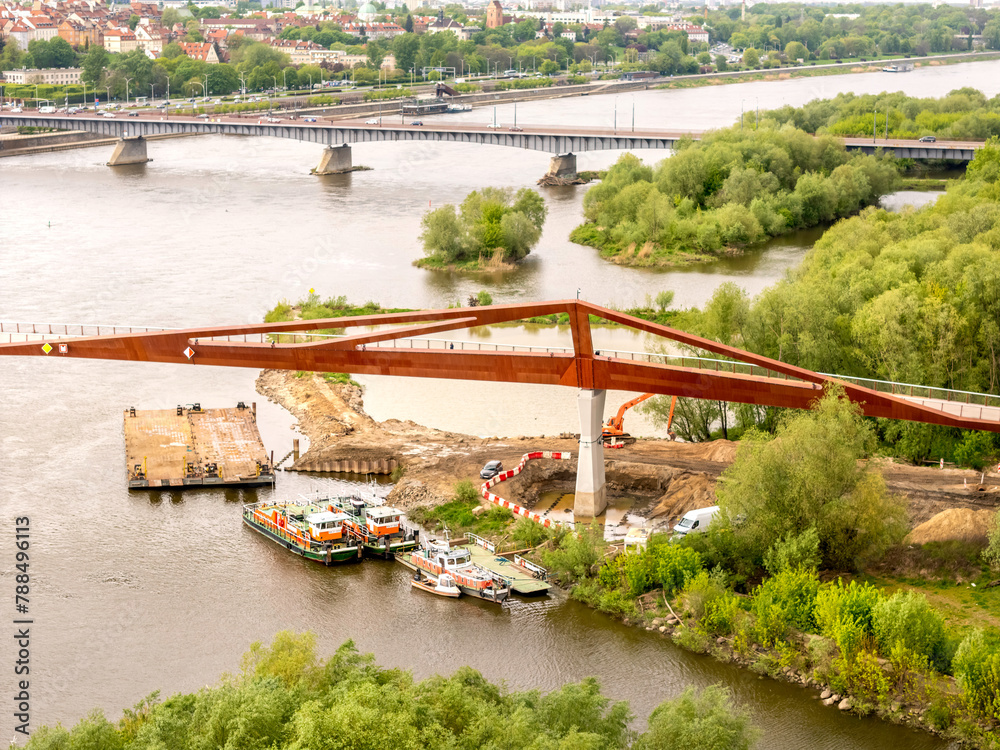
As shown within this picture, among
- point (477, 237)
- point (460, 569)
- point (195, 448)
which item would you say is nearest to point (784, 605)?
point (460, 569)

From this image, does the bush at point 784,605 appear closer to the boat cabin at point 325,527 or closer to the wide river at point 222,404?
the wide river at point 222,404

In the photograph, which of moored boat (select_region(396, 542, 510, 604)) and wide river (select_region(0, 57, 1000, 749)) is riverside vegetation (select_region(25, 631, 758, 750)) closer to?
wide river (select_region(0, 57, 1000, 749))

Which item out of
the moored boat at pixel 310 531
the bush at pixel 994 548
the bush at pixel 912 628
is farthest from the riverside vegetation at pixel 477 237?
the bush at pixel 912 628

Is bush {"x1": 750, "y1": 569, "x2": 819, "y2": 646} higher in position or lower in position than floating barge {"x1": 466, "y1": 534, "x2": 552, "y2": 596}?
higher

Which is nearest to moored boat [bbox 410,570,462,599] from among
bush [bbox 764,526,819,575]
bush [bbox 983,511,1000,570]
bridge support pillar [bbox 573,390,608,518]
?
bridge support pillar [bbox 573,390,608,518]

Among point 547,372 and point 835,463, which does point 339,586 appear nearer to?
point 547,372

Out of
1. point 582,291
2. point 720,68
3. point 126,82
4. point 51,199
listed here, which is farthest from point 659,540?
point 720,68
